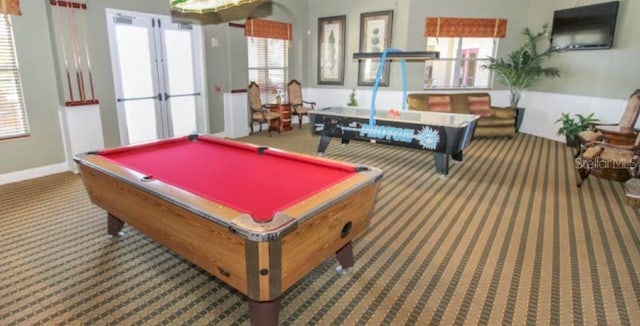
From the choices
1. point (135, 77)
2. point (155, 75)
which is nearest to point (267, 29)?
point (155, 75)

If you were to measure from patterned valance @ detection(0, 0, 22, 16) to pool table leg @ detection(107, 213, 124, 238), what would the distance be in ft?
9.14

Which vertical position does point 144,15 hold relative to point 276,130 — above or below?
above

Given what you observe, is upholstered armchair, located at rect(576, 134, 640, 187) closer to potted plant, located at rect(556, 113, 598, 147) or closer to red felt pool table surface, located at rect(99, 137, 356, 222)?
potted plant, located at rect(556, 113, 598, 147)

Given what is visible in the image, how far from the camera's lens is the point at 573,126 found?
606 cm

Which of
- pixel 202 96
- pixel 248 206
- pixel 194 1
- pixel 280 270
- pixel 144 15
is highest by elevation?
pixel 144 15

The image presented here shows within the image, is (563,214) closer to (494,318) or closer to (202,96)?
(494,318)

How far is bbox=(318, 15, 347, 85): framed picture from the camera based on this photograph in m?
7.77

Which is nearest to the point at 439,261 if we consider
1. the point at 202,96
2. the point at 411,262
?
the point at 411,262

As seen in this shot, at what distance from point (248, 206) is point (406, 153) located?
447 centimetres

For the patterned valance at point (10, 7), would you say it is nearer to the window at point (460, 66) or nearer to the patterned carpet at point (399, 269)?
A: the patterned carpet at point (399, 269)

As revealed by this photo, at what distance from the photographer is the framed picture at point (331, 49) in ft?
→ 25.5

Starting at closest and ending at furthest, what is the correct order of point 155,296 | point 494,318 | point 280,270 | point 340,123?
point 280,270, point 494,318, point 155,296, point 340,123

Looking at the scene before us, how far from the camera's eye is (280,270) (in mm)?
1631

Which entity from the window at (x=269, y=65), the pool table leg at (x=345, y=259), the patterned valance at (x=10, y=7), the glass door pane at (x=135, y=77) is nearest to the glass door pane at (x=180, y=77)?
the glass door pane at (x=135, y=77)
